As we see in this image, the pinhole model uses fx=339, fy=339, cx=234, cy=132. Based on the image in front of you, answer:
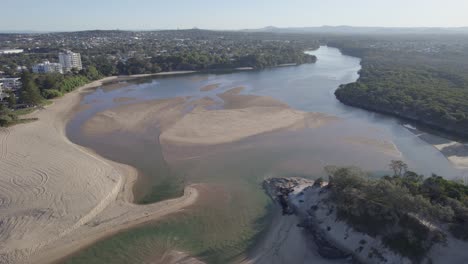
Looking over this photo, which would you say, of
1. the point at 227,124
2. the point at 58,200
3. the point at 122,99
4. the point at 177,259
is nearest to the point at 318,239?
the point at 177,259

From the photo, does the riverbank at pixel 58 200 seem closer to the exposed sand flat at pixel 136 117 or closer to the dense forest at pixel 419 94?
the exposed sand flat at pixel 136 117

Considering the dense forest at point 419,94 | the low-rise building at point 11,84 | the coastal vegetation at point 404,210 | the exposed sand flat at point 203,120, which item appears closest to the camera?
the coastal vegetation at point 404,210

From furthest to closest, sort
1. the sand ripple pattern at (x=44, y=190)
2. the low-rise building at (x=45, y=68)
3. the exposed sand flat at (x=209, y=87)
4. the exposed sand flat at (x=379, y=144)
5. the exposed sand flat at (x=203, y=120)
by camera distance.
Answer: the low-rise building at (x=45, y=68) → the exposed sand flat at (x=209, y=87) → the exposed sand flat at (x=203, y=120) → the exposed sand flat at (x=379, y=144) → the sand ripple pattern at (x=44, y=190)

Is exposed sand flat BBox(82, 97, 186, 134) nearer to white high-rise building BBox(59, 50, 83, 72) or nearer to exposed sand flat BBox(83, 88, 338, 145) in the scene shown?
exposed sand flat BBox(83, 88, 338, 145)

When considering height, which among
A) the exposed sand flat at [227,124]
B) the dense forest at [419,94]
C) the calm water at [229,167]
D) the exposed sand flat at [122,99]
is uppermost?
the dense forest at [419,94]

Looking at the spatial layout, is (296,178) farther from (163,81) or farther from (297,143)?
(163,81)

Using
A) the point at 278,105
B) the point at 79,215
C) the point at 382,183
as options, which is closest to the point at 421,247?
the point at 382,183

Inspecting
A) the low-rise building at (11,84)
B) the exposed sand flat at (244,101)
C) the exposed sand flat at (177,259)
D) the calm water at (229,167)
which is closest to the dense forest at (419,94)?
the calm water at (229,167)

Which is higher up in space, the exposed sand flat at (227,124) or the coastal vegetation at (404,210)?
the coastal vegetation at (404,210)

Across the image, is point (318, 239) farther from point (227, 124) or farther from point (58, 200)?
point (227, 124)
